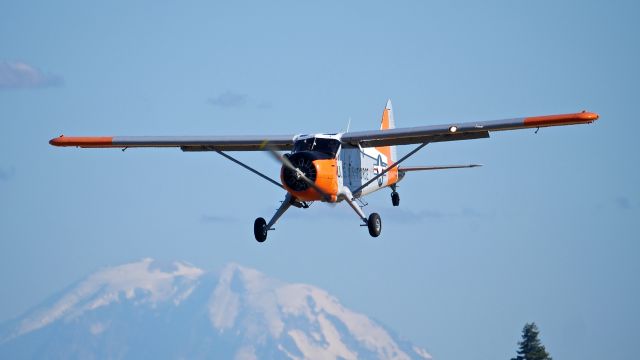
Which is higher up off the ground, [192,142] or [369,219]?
[192,142]

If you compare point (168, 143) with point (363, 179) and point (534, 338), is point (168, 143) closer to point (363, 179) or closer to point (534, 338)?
point (363, 179)

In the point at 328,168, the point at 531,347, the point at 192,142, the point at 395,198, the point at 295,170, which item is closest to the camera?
the point at 295,170

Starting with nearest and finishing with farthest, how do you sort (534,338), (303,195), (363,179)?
(303,195)
(363,179)
(534,338)

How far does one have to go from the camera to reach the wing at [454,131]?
39.0 metres

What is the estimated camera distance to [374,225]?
39.9m

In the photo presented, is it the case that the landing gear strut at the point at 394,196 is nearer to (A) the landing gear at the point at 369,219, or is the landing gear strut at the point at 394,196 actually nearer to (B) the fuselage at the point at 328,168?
(B) the fuselage at the point at 328,168

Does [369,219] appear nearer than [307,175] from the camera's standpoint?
No

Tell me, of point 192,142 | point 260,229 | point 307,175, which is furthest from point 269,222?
point 192,142

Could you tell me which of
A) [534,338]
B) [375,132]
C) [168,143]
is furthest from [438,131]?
[534,338]

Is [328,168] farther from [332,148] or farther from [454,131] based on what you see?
[454,131]

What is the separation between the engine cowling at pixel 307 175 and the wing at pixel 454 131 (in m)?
1.98

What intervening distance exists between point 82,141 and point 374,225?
1046 centimetres

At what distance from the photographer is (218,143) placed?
1670 inches

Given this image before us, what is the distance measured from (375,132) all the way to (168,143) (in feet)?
22.2
